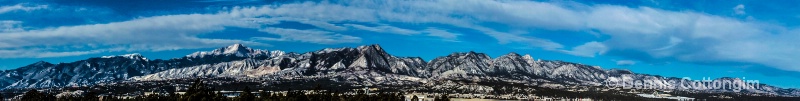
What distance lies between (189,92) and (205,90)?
3702 mm

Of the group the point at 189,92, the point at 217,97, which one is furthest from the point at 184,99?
the point at 217,97

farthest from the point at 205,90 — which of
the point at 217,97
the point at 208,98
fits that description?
the point at 217,97

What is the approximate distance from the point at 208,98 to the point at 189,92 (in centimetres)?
457

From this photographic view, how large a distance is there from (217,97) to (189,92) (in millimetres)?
16289

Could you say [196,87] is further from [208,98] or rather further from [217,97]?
[217,97]

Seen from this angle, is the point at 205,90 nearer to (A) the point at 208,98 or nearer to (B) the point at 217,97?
(A) the point at 208,98

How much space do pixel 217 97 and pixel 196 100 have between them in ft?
60.3

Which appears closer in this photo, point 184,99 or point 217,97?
point 184,99

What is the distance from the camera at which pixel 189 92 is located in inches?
6393

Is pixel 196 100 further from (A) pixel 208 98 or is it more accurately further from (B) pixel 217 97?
(B) pixel 217 97

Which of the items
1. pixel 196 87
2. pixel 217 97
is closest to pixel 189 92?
pixel 196 87

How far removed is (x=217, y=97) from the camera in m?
178

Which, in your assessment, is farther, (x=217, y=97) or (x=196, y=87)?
(x=217, y=97)

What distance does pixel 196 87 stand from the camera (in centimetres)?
16388
